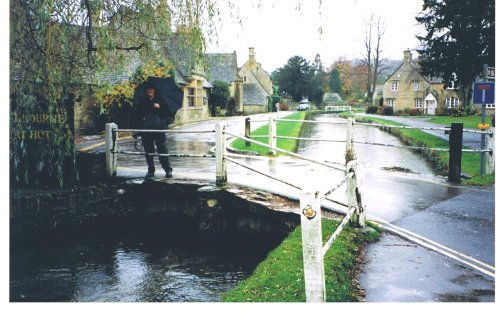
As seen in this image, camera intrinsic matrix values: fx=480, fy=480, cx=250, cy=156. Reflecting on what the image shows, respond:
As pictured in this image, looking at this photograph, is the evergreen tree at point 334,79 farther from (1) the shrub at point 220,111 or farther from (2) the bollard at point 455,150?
(1) the shrub at point 220,111

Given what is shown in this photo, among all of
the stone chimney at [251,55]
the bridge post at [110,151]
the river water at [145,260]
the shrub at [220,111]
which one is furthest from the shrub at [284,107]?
the bridge post at [110,151]

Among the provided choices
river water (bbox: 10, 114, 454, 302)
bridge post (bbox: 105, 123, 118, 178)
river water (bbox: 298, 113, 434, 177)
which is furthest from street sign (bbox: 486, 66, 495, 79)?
bridge post (bbox: 105, 123, 118, 178)

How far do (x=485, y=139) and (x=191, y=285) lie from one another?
6.37m

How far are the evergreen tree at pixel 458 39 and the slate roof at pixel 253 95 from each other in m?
5.07

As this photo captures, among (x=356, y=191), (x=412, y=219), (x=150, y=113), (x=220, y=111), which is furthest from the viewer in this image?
(x=220, y=111)

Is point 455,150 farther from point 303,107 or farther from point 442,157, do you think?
point 303,107

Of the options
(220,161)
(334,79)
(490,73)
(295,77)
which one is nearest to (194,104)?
(334,79)

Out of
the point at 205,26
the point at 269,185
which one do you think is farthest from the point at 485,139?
the point at 205,26

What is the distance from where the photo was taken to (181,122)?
66.1 feet

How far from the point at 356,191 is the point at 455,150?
3.97m

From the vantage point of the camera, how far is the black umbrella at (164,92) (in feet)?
26.2

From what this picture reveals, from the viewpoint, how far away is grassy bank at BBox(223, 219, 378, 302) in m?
4.00

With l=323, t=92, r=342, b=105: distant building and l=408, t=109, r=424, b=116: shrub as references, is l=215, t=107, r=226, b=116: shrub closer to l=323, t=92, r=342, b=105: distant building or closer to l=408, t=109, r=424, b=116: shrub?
l=323, t=92, r=342, b=105: distant building

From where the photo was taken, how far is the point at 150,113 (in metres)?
8.20
